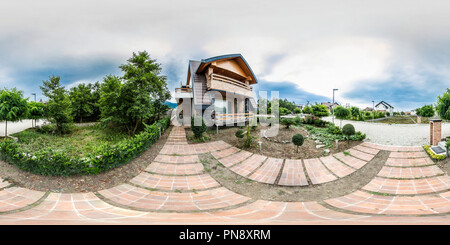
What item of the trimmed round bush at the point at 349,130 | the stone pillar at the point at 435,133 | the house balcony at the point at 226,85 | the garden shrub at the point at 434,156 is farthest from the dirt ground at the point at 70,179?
the stone pillar at the point at 435,133

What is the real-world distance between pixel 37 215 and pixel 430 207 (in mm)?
7250

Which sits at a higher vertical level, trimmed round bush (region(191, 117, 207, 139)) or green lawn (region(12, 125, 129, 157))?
trimmed round bush (region(191, 117, 207, 139))

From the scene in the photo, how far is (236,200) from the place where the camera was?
11.7 ft

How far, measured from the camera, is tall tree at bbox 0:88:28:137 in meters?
7.46

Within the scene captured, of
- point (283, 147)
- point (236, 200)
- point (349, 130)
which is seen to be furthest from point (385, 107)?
point (236, 200)

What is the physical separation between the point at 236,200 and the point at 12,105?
37.0ft

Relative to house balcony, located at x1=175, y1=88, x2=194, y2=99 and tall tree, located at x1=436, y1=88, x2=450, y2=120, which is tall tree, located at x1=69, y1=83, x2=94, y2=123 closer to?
house balcony, located at x1=175, y1=88, x2=194, y2=99

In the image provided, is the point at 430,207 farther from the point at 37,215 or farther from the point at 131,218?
the point at 37,215

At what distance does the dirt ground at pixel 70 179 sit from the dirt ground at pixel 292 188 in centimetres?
230

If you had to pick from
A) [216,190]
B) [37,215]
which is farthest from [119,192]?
[216,190]

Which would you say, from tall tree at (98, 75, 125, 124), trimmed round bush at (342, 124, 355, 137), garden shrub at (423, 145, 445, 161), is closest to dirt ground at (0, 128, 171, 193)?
tall tree at (98, 75, 125, 124)

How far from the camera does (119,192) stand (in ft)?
12.5

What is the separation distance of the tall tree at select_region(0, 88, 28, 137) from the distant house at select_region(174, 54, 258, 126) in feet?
24.8

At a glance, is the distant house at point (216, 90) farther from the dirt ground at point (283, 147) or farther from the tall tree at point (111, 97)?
the tall tree at point (111, 97)
